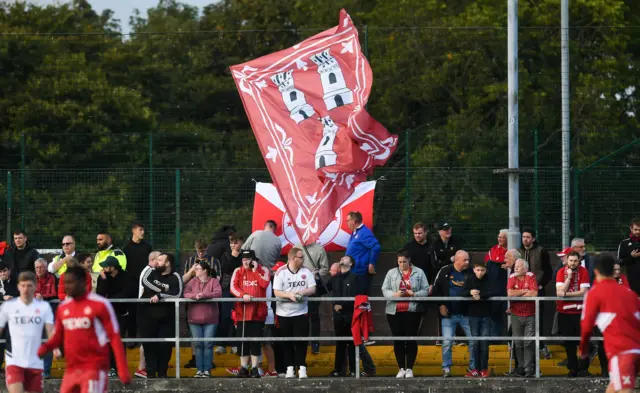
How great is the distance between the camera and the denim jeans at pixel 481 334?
18.5m

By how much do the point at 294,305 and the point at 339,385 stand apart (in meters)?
1.32

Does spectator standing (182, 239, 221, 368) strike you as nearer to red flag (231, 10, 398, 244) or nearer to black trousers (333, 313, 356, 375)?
red flag (231, 10, 398, 244)

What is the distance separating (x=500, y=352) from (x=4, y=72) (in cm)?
2214

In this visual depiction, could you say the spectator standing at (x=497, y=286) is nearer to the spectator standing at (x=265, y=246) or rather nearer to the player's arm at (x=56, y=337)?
the spectator standing at (x=265, y=246)

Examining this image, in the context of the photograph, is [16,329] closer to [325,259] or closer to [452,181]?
[325,259]

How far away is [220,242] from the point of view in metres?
20.3

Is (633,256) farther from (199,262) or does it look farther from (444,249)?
(199,262)

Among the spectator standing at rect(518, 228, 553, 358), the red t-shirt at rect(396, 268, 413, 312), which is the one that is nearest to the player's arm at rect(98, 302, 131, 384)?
the red t-shirt at rect(396, 268, 413, 312)

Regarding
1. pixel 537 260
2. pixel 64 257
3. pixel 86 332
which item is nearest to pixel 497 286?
pixel 537 260

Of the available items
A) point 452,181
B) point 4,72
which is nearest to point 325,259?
point 452,181

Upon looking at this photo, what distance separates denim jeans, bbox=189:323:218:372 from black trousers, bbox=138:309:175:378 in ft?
1.18

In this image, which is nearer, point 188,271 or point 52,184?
point 188,271

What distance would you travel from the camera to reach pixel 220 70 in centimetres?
4712

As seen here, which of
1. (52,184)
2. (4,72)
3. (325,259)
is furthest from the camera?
(4,72)
